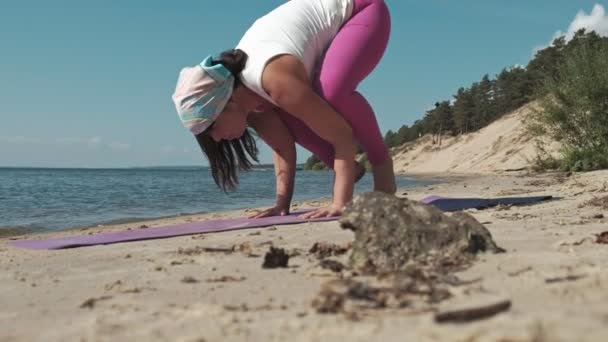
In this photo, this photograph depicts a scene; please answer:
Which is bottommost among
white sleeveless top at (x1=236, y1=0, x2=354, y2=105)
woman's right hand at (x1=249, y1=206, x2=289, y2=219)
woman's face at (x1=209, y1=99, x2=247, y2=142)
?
woman's right hand at (x1=249, y1=206, x2=289, y2=219)

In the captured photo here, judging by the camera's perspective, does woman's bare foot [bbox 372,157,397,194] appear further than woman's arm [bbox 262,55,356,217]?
Yes

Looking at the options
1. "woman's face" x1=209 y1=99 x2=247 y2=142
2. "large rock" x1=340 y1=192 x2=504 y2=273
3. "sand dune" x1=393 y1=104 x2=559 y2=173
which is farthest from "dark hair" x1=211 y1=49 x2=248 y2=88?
"sand dune" x1=393 y1=104 x2=559 y2=173

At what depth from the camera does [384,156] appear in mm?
4051

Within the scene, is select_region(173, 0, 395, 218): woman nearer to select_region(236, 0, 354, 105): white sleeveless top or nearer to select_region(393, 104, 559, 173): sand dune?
select_region(236, 0, 354, 105): white sleeveless top

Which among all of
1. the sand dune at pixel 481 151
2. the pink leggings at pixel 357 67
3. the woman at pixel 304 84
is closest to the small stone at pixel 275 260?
the woman at pixel 304 84

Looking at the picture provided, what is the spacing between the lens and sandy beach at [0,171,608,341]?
116 centimetres

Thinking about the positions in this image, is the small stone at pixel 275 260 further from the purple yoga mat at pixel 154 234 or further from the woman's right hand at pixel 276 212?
the woman's right hand at pixel 276 212

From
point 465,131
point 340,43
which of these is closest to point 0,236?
point 340,43

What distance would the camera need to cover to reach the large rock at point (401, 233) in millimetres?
1869

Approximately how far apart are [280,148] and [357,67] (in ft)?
2.96

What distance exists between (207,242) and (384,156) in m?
1.56

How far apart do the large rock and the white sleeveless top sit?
5.20 ft

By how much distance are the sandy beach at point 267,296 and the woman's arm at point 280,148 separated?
1.41 metres

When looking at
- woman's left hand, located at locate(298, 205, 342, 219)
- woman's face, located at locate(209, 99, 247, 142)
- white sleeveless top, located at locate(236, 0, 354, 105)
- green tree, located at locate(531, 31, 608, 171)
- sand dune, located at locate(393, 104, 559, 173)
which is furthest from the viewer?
sand dune, located at locate(393, 104, 559, 173)
